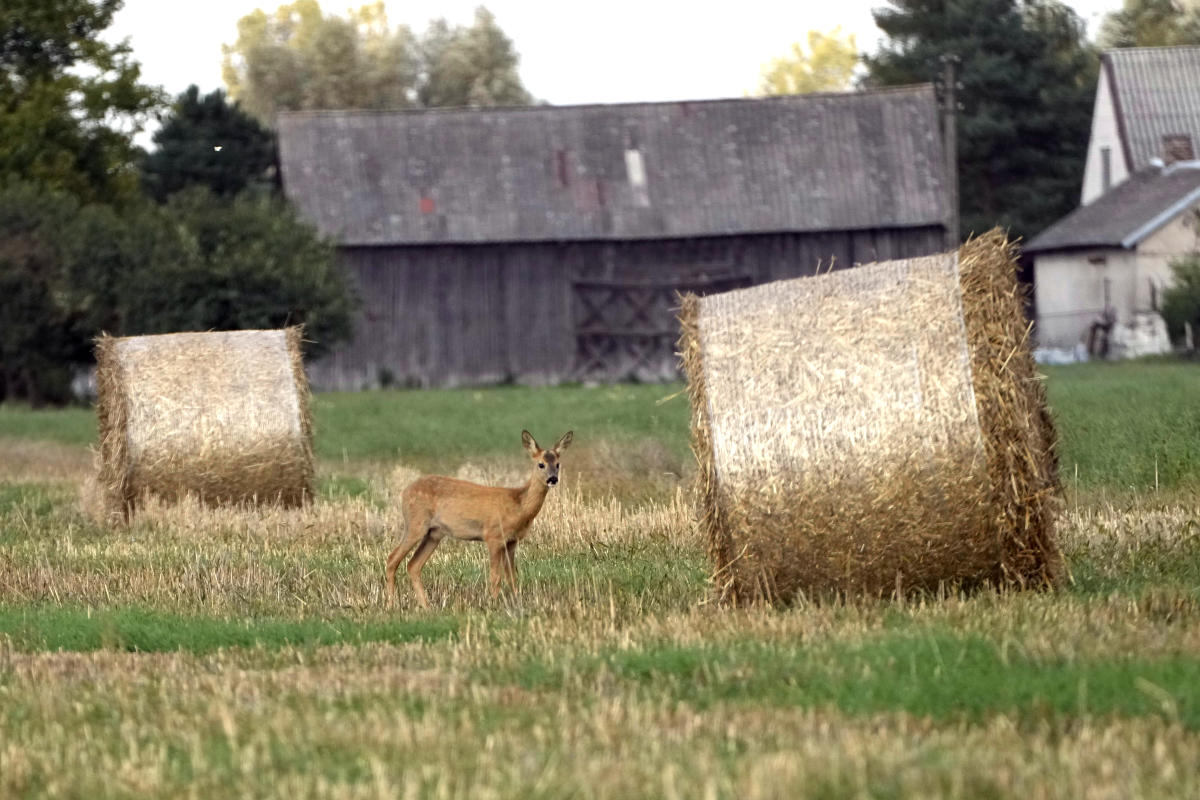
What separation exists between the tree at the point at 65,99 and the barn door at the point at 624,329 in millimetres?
13097

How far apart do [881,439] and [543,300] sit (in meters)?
37.8

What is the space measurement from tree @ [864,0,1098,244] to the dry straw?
4877cm

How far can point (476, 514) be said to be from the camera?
11.9 metres

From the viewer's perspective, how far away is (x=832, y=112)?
1956 inches

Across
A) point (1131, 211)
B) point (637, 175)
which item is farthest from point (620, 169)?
point (1131, 211)

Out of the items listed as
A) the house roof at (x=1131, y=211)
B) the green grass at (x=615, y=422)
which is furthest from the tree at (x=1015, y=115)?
the green grass at (x=615, y=422)

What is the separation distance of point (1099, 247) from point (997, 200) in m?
11.2

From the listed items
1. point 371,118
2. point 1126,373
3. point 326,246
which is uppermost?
point 371,118

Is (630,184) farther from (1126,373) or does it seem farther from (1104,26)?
(1104,26)

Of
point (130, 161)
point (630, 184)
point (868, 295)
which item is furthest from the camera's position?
point (130, 161)

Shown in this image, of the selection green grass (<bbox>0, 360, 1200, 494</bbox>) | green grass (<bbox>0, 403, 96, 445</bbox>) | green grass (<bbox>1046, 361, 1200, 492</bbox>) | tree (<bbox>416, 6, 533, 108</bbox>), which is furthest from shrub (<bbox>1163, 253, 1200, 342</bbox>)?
tree (<bbox>416, 6, 533, 108</bbox>)

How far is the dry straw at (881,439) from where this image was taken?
10.2 meters

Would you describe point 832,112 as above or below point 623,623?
above

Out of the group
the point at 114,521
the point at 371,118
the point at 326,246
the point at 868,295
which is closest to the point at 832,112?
the point at 371,118
